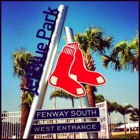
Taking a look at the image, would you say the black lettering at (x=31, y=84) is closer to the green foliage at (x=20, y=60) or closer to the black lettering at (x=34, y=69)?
the black lettering at (x=34, y=69)

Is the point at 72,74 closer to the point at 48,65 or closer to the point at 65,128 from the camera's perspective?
the point at 48,65

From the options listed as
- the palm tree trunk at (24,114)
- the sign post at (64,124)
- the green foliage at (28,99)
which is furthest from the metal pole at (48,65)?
the green foliage at (28,99)

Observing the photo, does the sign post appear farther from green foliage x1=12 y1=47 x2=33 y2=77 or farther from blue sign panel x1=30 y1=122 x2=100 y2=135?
green foliage x1=12 y1=47 x2=33 y2=77

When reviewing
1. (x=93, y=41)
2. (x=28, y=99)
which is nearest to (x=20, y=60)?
(x=28, y=99)

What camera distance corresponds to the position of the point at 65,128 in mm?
9164

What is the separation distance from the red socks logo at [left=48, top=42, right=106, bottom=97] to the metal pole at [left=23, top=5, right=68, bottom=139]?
0.27 m

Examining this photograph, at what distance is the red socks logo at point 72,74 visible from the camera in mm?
9688

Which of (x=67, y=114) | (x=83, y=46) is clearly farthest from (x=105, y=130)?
(x=83, y=46)

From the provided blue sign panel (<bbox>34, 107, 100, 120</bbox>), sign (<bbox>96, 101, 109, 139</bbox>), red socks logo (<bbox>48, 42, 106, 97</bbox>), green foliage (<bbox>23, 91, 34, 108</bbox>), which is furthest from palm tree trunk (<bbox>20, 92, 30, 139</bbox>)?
sign (<bbox>96, 101, 109, 139</bbox>)

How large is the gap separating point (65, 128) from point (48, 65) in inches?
104

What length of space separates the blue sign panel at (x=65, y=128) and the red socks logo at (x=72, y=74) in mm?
1215

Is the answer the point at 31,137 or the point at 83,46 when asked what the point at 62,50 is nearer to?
the point at 83,46

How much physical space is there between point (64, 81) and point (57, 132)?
2040mm

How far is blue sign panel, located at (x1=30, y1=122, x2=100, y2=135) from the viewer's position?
29.7 ft
